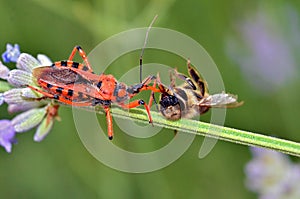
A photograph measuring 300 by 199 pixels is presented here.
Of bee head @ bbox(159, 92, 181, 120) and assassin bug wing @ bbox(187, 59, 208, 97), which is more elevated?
assassin bug wing @ bbox(187, 59, 208, 97)

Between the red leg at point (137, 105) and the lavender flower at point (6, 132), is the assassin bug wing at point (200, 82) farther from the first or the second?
the lavender flower at point (6, 132)

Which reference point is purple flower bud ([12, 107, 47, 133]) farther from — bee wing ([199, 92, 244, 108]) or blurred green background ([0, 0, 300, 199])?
blurred green background ([0, 0, 300, 199])

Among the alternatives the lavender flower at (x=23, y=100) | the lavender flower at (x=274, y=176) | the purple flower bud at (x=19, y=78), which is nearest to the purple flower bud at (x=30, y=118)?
the lavender flower at (x=23, y=100)

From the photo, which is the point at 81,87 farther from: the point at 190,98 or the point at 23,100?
the point at 190,98

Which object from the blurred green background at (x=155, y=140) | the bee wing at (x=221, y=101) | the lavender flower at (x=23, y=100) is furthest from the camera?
the blurred green background at (x=155, y=140)

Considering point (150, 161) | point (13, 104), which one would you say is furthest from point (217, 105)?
point (150, 161)

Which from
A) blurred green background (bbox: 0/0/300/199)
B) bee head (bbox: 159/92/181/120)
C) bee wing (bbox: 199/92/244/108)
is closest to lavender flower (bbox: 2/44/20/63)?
bee head (bbox: 159/92/181/120)
